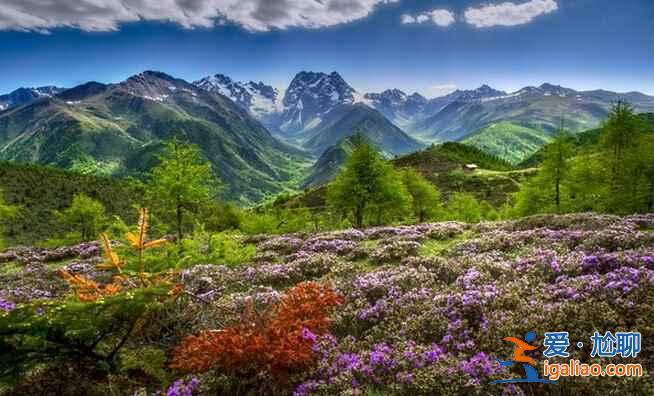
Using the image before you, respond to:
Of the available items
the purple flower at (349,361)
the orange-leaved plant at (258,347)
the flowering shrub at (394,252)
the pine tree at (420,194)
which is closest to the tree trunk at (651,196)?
the flowering shrub at (394,252)

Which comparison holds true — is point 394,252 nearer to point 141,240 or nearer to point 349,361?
point 349,361

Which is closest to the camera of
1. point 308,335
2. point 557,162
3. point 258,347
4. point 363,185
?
point 258,347

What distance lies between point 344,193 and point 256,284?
2678 centimetres

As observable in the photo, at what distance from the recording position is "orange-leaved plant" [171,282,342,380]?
613cm

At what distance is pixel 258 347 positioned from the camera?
6086 millimetres

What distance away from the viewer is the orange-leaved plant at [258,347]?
6.13 meters

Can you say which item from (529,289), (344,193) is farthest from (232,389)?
(344,193)

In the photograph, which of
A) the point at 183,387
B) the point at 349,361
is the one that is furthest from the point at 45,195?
the point at 349,361

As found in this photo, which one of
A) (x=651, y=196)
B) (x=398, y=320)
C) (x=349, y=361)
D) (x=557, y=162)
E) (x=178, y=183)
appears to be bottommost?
(x=349, y=361)

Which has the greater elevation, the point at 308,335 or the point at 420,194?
the point at 420,194

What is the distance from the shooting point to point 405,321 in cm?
771

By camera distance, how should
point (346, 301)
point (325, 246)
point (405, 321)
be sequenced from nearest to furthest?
point (405, 321), point (346, 301), point (325, 246)

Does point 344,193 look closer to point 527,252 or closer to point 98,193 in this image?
point 527,252

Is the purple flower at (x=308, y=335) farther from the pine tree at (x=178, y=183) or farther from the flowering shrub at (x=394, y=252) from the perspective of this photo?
the pine tree at (x=178, y=183)
